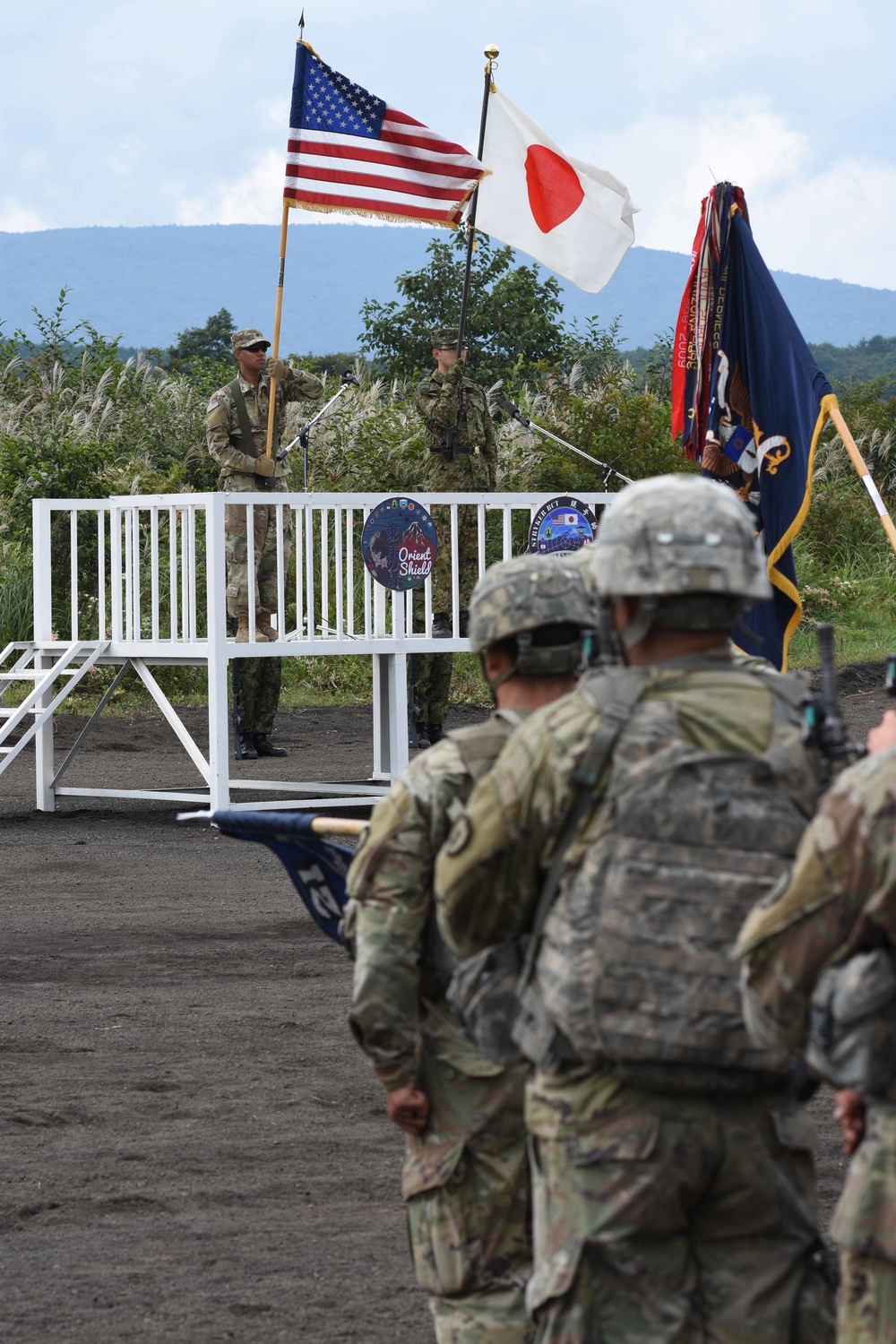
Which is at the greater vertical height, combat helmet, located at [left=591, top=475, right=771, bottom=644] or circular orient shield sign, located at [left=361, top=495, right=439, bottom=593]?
circular orient shield sign, located at [left=361, top=495, right=439, bottom=593]

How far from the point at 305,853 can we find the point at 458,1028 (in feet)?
2.44

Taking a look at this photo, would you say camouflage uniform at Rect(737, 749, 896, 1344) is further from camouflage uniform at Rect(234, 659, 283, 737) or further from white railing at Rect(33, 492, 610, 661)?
camouflage uniform at Rect(234, 659, 283, 737)

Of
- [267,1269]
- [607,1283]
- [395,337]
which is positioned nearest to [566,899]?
[607,1283]

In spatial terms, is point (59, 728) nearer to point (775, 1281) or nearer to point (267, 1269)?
point (267, 1269)

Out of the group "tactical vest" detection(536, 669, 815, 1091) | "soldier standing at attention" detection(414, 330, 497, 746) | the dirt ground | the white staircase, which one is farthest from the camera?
"soldier standing at attention" detection(414, 330, 497, 746)

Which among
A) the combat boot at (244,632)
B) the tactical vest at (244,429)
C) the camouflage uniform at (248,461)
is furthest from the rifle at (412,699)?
the combat boot at (244,632)

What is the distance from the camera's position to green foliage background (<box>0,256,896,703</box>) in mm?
18734

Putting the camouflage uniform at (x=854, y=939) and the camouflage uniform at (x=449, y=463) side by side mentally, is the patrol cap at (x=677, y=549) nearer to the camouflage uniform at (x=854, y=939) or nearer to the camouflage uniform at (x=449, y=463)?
the camouflage uniform at (x=854, y=939)

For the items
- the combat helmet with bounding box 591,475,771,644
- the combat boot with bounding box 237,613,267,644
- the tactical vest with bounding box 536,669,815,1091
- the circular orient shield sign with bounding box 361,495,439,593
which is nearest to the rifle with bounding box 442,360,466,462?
the circular orient shield sign with bounding box 361,495,439,593

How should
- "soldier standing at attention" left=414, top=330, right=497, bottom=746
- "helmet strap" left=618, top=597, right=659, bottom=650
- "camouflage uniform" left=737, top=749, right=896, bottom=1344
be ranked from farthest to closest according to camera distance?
"soldier standing at attention" left=414, top=330, right=497, bottom=746, "helmet strap" left=618, top=597, right=659, bottom=650, "camouflage uniform" left=737, top=749, right=896, bottom=1344

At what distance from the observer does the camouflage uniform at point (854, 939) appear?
2166mm

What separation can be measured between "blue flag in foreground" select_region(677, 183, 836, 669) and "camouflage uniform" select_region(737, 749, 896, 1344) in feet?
18.2

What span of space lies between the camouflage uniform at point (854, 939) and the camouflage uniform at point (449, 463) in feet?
35.4

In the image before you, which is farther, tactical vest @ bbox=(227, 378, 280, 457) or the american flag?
tactical vest @ bbox=(227, 378, 280, 457)
